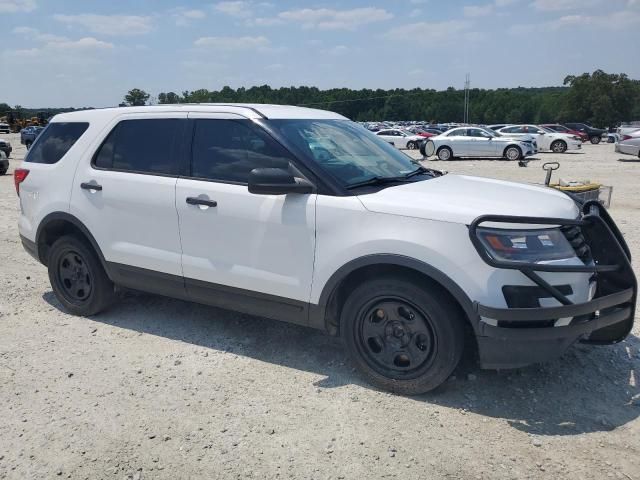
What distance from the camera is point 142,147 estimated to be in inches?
181

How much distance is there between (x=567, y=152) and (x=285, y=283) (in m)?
31.6

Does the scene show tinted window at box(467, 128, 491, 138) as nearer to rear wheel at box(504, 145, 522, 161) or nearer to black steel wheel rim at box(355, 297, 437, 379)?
rear wheel at box(504, 145, 522, 161)

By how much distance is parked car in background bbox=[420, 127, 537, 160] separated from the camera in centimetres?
2538

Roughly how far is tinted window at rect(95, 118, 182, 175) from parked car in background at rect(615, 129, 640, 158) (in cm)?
2352

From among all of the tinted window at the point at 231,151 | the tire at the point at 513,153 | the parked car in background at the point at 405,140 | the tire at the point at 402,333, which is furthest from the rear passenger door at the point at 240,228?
the parked car in background at the point at 405,140

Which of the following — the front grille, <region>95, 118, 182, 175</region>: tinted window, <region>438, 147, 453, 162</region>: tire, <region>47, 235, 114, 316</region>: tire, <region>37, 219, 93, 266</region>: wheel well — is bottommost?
<region>438, 147, 453, 162</region>: tire

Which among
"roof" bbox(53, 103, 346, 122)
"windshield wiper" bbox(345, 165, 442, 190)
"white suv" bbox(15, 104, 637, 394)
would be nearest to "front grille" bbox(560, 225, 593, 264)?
"white suv" bbox(15, 104, 637, 394)

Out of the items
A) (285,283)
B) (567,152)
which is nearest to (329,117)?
(285,283)

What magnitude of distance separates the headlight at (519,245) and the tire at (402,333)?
→ 0.45m

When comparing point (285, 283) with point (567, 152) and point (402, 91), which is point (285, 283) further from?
point (402, 91)

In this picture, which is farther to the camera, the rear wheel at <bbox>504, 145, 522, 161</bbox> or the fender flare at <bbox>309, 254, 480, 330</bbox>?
the rear wheel at <bbox>504, 145, 522, 161</bbox>

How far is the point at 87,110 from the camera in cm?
511

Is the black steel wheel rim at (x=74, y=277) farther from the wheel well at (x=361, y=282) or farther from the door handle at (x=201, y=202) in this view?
the wheel well at (x=361, y=282)

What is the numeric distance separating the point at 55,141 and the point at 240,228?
2.36m
